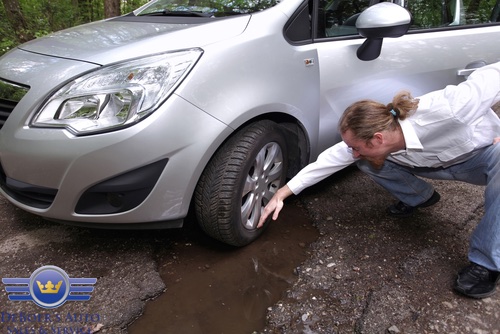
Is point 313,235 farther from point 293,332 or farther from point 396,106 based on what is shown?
point 396,106

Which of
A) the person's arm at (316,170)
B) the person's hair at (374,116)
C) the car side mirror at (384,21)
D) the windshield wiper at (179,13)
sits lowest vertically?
the person's arm at (316,170)

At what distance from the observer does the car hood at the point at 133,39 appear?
173 cm

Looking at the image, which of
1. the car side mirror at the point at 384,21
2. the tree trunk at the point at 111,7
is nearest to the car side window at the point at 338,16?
the car side mirror at the point at 384,21

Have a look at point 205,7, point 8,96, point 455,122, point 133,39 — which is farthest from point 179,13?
point 455,122

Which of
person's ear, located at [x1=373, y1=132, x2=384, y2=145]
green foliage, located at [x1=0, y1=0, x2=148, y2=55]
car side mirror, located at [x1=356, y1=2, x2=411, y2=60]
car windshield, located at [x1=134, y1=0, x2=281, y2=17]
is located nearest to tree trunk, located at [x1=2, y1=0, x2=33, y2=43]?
green foliage, located at [x1=0, y1=0, x2=148, y2=55]

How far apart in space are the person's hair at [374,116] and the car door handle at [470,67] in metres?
1.15

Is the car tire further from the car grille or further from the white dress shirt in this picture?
the car grille

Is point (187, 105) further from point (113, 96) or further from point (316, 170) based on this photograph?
point (316, 170)

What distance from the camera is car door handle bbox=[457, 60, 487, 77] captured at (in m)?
2.65

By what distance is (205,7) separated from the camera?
2357 millimetres

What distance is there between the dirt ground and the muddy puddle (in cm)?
8

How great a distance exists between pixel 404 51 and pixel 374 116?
965 mm

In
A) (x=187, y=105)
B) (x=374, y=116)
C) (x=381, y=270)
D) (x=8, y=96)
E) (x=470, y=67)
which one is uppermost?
(x=8, y=96)

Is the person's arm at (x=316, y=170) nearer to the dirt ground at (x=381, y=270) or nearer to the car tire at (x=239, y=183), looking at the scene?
the car tire at (x=239, y=183)
